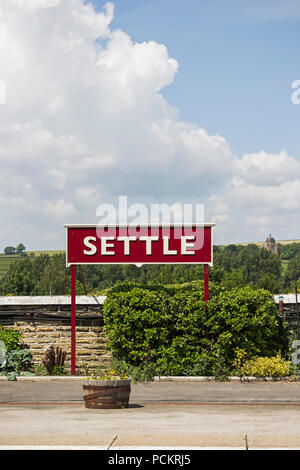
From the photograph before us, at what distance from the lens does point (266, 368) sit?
21.1 metres

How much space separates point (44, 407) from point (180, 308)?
22.3 feet

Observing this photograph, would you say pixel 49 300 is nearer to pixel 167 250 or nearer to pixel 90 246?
pixel 90 246

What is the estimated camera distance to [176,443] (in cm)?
1095

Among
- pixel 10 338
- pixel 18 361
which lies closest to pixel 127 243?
pixel 10 338

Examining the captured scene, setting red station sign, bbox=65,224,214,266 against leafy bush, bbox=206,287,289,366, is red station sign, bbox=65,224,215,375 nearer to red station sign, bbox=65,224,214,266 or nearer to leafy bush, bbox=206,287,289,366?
red station sign, bbox=65,224,214,266

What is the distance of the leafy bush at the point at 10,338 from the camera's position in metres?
22.8

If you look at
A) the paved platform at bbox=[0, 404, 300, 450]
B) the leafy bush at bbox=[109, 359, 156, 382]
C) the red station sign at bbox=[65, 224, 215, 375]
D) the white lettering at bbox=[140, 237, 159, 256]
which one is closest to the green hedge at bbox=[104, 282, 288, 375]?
the leafy bush at bbox=[109, 359, 156, 382]

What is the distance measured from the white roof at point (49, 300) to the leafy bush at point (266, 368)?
5711mm

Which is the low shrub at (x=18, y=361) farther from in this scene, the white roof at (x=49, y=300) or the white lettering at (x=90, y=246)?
the white lettering at (x=90, y=246)

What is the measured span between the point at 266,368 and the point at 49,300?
8080 millimetres

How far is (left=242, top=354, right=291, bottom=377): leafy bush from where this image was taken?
21.1 metres

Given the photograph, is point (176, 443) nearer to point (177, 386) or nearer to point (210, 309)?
point (177, 386)
